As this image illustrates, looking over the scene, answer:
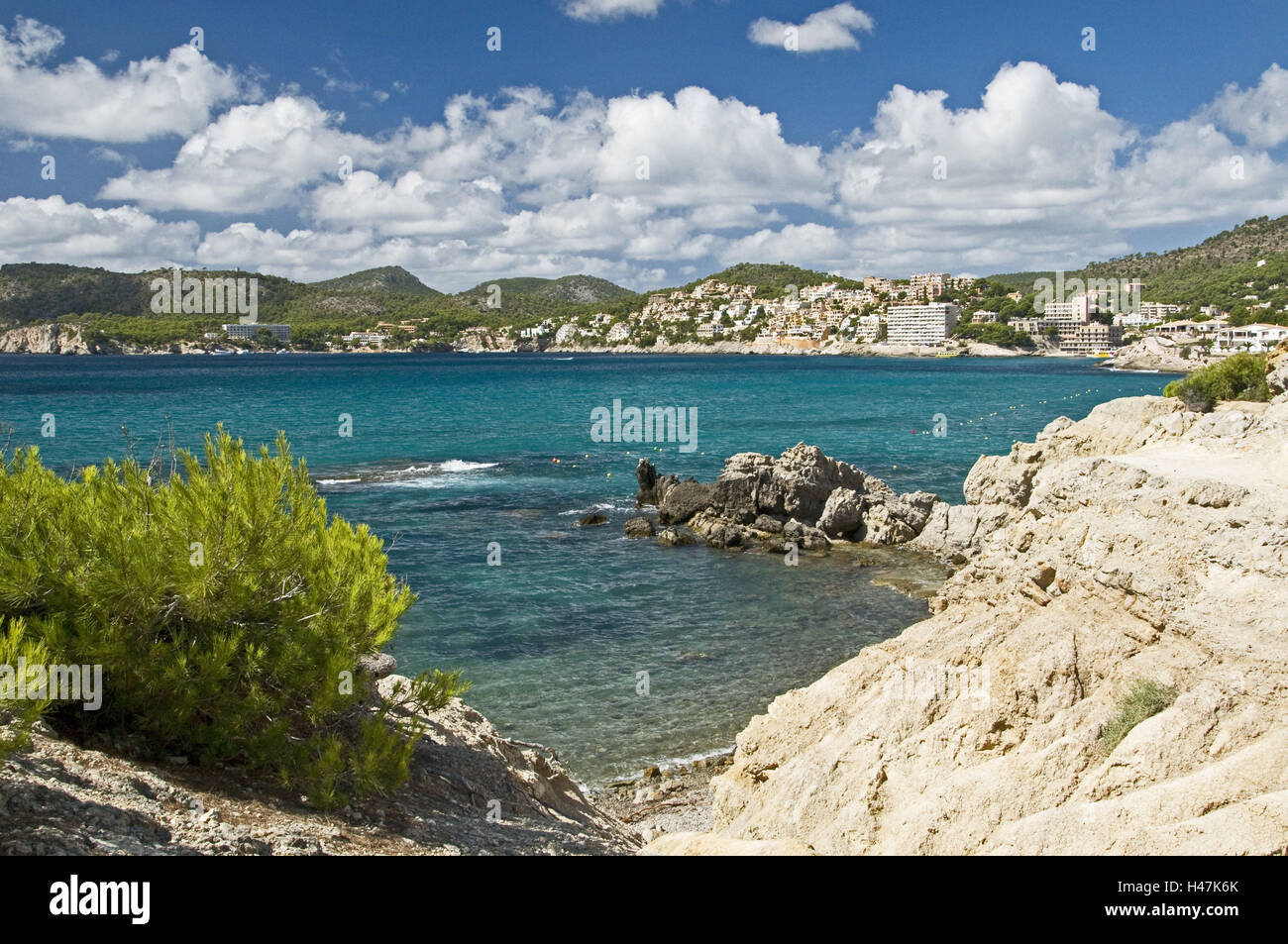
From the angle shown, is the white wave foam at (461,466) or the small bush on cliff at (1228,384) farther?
the white wave foam at (461,466)

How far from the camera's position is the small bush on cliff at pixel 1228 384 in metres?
37.7

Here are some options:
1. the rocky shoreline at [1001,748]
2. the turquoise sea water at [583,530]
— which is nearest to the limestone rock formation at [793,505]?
the turquoise sea water at [583,530]

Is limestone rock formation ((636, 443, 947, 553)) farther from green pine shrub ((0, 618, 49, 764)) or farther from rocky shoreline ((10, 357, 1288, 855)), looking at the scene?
green pine shrub ((0, 618, 49, 764))

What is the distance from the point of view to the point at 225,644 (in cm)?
732

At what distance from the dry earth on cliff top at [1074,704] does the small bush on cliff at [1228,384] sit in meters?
31.9

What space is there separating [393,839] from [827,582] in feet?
63.2

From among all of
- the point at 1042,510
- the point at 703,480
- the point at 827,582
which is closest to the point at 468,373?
the point at 703,480

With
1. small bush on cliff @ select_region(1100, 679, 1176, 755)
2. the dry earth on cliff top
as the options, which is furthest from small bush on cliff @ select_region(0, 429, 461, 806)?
small bush on cliff @ select_region(1100, 679, 1176, 755)

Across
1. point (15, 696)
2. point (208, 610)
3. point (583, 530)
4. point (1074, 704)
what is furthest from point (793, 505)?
point (15, 696)

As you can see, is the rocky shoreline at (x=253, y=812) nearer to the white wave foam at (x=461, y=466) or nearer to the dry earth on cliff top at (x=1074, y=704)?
the dry earth on cliff top at (x=1074, y=704)

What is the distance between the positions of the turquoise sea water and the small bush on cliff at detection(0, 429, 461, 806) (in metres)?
7.15

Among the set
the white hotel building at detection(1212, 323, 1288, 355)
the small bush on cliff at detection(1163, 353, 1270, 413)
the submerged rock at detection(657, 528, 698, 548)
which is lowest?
the submerged rock at detection(657, 528, 698, 548)

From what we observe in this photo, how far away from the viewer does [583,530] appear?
31.9 metres

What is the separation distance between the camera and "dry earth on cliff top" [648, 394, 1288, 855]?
20.7ft
